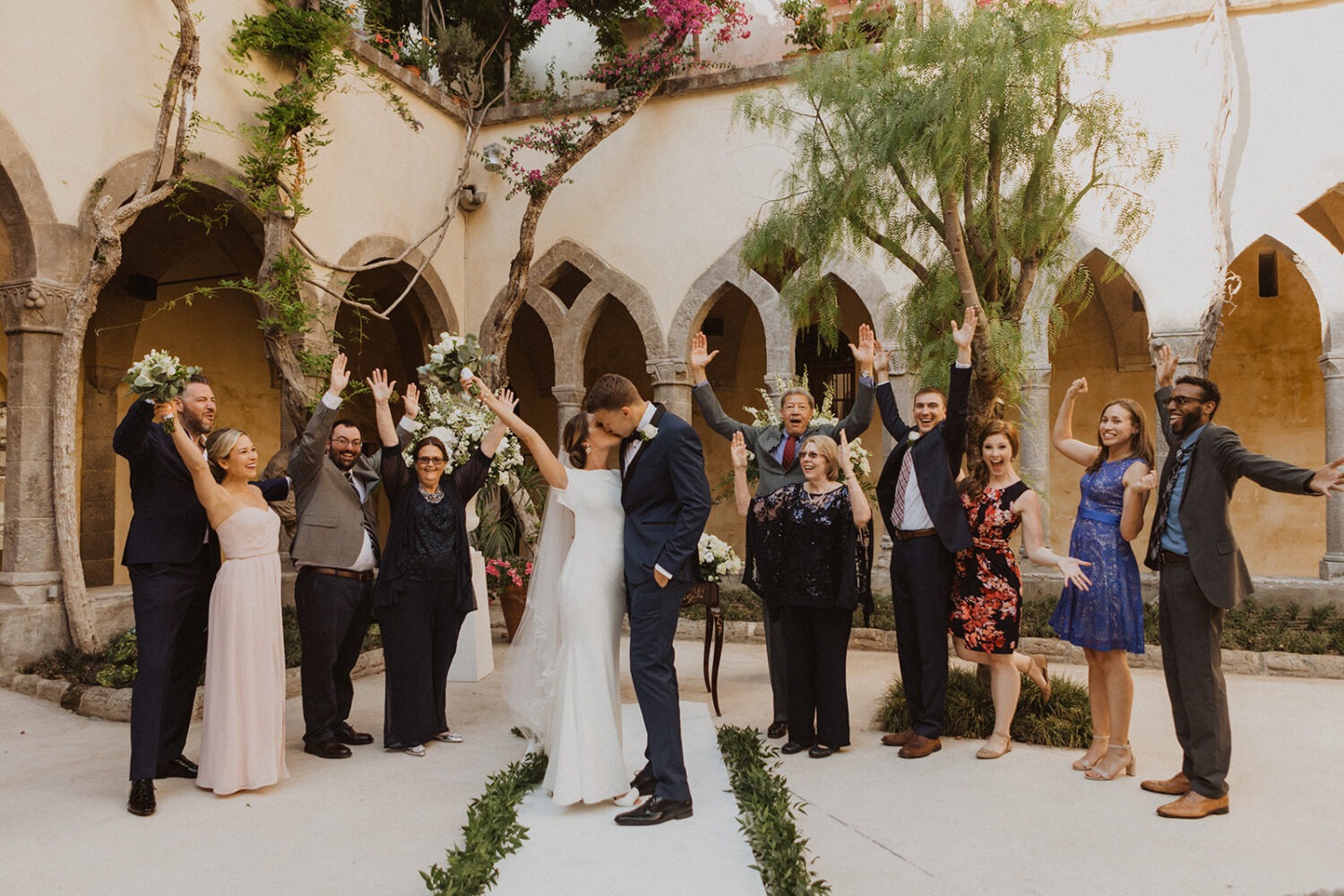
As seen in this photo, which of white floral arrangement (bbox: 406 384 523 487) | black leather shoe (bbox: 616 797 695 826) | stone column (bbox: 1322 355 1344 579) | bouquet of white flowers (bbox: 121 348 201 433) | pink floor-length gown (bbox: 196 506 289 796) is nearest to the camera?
black leather shoe (bbox: 616 797 695 826)

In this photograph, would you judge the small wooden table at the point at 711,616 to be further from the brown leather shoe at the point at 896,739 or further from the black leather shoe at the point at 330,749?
the black leather shoe at the point at 330,749

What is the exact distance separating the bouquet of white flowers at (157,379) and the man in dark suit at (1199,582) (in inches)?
157

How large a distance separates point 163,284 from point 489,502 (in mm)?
5042

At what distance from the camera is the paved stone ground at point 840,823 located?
308 centimetres

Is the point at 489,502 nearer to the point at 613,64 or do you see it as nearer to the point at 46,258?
the point at 46,258

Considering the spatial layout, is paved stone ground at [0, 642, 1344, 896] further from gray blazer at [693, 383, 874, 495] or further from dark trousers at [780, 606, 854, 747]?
gray blazer at [693, 383, 874, 495]

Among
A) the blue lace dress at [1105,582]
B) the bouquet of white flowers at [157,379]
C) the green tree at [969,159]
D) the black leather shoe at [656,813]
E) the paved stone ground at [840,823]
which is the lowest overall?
the paved stone ground at [840,823]

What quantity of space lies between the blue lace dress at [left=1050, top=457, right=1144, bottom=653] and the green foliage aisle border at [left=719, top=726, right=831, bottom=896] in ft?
4.77

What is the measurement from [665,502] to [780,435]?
1699 mm

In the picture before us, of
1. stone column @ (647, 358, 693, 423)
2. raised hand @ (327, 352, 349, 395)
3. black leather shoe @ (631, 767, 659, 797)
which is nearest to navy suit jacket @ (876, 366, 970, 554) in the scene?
black leather shoe @ (631, 767, 659, 797)

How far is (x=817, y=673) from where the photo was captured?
4.55m

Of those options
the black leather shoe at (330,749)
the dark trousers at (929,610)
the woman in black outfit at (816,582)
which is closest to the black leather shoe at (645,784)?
the woman in black outfit at (816,582)

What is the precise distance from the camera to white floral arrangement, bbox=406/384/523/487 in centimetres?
489

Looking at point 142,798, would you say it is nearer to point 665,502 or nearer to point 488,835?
point 488,835
